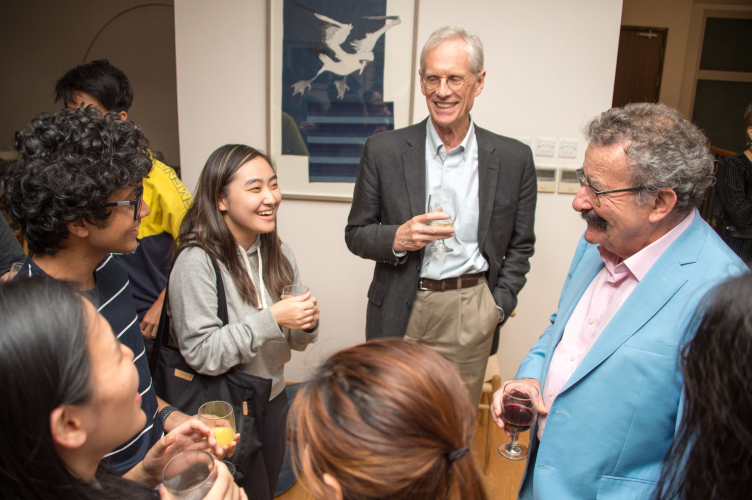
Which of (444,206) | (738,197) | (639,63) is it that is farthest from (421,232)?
(639,63)

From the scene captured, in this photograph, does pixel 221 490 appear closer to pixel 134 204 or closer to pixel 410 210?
pixel 134 204

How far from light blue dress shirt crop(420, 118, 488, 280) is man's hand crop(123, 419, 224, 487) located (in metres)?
1.15

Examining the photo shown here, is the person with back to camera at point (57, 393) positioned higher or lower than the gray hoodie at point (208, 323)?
higher

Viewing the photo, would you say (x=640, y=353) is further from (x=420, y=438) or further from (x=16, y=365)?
(x=16, y=365)

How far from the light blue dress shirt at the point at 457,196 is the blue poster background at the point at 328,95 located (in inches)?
37.7

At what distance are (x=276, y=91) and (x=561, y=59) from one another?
174 centimetres

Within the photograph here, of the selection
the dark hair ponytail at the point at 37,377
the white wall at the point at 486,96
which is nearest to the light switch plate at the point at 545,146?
the white wall at the point at 486,96

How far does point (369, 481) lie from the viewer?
0.72 m

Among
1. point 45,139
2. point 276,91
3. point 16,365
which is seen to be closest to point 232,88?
point 276,91

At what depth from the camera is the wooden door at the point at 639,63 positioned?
548 centimetres

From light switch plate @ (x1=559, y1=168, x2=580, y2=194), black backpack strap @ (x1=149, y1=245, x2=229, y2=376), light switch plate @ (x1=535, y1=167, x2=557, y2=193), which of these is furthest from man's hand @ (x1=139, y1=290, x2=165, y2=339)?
light switch plate @ (x1=559, y1=168, x2=580, y2=194)

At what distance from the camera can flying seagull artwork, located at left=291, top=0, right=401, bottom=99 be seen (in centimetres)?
286

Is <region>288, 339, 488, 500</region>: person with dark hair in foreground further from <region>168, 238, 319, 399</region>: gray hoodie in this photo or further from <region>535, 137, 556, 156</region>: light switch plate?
<region>535, 137, 556, 156</region>: light switch plate

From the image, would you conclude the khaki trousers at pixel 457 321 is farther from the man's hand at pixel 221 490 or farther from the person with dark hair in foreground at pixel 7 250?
the person with dark hair in foreground at pixel 7 250
